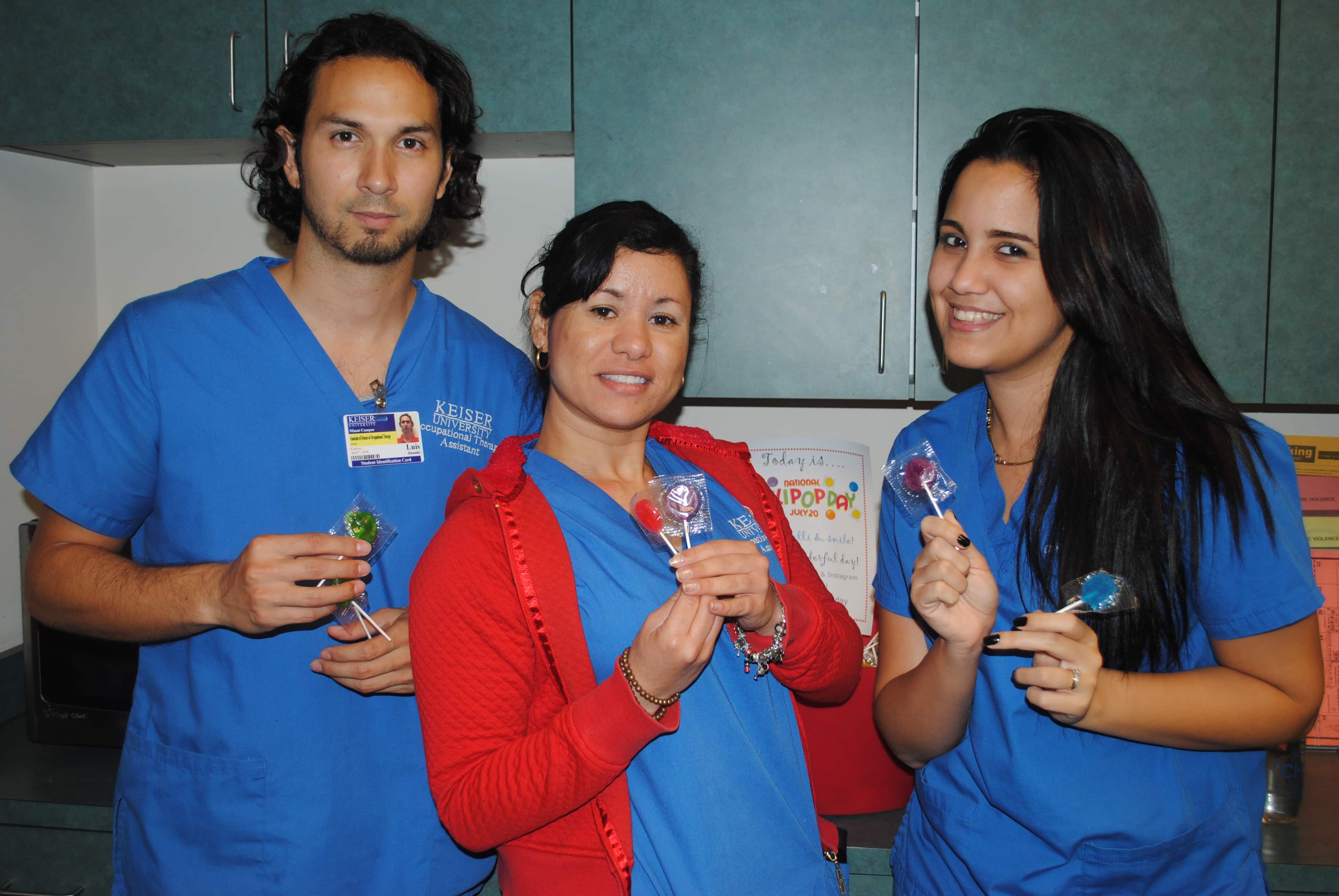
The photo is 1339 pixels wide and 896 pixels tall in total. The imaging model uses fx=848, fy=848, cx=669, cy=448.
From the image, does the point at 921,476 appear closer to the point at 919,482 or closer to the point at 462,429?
the point at 919,482

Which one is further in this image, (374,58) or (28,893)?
(28,893)

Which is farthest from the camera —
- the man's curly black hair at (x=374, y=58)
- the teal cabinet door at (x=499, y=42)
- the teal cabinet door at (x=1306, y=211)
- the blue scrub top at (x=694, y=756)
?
the teal cabinet door at (x=499, y=42)

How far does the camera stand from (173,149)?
2100 millimetres

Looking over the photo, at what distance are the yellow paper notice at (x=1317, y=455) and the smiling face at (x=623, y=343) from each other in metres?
1.85

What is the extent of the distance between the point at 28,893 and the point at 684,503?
1710mm

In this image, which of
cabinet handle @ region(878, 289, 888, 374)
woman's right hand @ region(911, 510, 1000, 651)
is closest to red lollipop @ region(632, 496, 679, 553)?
woman's right hand @ region(911, 510, 1000, 651)

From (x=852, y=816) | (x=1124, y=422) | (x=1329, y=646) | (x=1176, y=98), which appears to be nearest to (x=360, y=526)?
(x=1124, y=422)

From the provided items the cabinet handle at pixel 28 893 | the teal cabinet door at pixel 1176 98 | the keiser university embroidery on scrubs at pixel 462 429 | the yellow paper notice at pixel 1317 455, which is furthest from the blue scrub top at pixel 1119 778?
the cabinet handle at pixel 28 893

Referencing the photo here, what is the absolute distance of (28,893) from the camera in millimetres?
1748

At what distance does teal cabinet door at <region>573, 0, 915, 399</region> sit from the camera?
1756 millimetres

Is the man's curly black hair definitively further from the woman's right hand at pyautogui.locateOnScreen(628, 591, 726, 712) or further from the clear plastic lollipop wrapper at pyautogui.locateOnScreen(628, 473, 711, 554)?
the woman's right hand at pyautogui.locateOnScreen(628, 591, 726, 712)

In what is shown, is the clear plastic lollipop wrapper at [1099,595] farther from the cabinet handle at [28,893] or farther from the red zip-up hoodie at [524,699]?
the cabinet handle at [28,893]

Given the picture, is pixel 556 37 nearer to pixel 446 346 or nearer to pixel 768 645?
pixel 446 346

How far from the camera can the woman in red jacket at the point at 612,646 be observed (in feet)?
3.27
